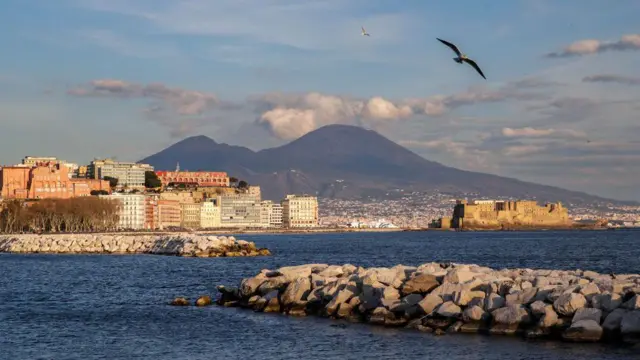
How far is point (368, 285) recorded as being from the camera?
78.5 feet

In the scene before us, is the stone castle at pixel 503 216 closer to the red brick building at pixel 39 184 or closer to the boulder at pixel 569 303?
the red brick building at pixel 39 184

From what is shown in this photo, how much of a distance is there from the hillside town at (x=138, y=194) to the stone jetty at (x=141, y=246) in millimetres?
42084

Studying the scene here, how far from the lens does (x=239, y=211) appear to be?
17875 centimetres

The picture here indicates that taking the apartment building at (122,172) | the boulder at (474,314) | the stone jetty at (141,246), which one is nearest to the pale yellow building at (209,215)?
the apartment building at (122,172)

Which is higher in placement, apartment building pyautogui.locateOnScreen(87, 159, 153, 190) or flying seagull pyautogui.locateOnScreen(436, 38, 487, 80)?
apartment building pyautogui.locateOnScreen(87, 159, 153, 190)

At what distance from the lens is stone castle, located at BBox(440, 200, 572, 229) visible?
184125 mm

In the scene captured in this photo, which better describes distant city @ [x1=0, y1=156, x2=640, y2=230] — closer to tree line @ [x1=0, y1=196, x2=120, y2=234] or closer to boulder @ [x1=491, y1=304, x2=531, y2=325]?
tree line @ [x1=0, y1=196, x2=120, y2=234]

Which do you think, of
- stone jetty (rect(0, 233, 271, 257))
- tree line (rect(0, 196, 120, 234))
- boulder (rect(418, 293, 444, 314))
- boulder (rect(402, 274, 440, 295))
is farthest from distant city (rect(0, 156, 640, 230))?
boulder (rect(418, 293, 444, 314))

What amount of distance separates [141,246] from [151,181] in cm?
11883

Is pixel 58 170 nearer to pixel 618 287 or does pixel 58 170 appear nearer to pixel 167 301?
pixel 167 301

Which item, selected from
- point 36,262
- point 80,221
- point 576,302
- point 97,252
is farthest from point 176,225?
point 576,302

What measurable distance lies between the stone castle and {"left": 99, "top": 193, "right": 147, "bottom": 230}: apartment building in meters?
63.4

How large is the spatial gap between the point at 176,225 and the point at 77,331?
457ft

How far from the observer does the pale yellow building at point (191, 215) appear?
163875mm
